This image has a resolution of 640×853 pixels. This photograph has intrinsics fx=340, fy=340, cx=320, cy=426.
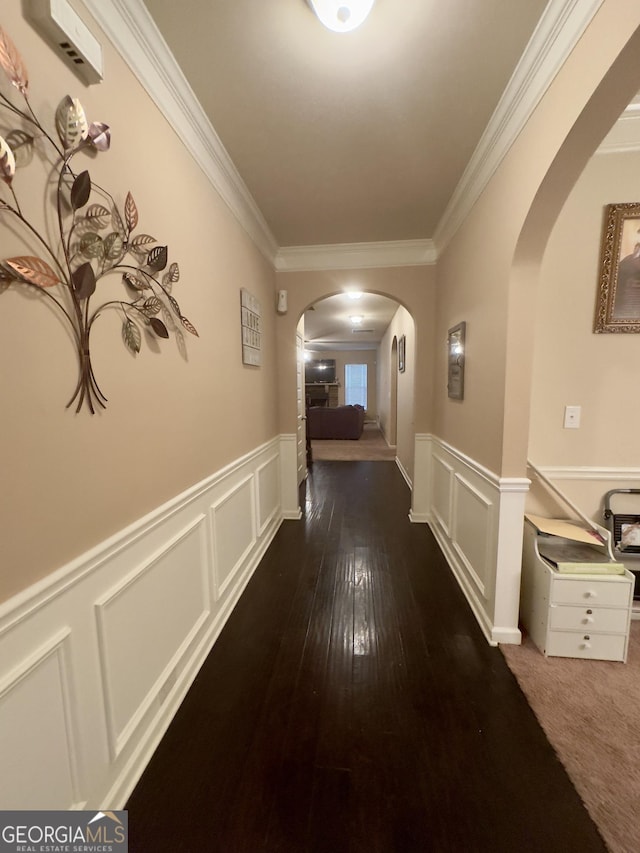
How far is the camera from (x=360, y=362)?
1114 cm

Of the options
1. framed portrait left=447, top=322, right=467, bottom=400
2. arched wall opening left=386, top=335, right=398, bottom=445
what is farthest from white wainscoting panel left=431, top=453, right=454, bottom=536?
arched wall opening left=386, top=335, right=398, bottom=445

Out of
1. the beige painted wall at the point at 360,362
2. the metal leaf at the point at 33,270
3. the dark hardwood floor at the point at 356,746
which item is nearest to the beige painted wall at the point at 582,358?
the dark hardwood floor at the point at 356,746

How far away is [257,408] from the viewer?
2689 mm

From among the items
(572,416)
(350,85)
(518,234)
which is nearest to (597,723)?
(572,416)

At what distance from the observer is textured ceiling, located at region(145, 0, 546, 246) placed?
46.5 inches

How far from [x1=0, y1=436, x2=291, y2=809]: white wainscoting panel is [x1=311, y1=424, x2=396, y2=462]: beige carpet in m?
4.45

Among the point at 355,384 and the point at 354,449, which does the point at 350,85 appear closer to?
the point at 354,449

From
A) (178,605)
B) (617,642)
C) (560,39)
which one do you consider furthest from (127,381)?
(617,642)

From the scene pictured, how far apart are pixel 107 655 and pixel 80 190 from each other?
4.41 feet

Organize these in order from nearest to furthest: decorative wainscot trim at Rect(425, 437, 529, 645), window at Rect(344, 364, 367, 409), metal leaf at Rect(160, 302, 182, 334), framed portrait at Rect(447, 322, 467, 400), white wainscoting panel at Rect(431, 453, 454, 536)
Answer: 1. metal leaf at Rect(160, 302, 182, 334)
2. decorative wainscot trim at Rect(425, 437, 529, 645)
3. framed portrait at Rect(447, 322, 467, 400)
4. white wainscoting panel at Rect(431, 453, 454, 536)
5. window at Rect(344, 364, 367, 409)

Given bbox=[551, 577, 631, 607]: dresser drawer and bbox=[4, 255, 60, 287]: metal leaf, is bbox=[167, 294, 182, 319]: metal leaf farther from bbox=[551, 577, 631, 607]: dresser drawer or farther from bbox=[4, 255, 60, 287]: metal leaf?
bbox=[551, 577, 631, 607]: dresser drawer

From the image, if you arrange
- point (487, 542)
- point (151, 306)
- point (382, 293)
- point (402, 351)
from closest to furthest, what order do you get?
point (151, 306)
point (487, 542)
point (382, 293)
point (402, 351)

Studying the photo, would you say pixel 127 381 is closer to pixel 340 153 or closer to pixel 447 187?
pixel 340 153

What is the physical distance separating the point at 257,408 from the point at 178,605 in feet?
5.00
